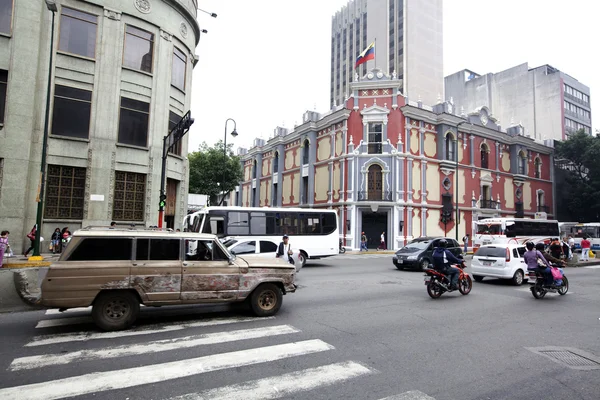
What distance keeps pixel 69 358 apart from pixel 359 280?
10.2m

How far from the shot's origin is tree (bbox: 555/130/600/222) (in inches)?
1724

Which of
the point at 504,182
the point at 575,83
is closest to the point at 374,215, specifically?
Result: the point at 504,182

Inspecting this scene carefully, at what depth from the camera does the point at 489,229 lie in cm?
3122

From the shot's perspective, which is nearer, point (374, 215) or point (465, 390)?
point (465, 390)

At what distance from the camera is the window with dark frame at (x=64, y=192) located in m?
18.0

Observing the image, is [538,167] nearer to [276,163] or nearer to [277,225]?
[276,163]

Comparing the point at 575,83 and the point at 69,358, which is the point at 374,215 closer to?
the point at 69,358

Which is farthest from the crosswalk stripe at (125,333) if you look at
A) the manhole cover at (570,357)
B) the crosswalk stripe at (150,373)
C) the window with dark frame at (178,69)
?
the window with dark frame at (178,69)

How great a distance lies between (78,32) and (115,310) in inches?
725

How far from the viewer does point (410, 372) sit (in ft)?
15.7

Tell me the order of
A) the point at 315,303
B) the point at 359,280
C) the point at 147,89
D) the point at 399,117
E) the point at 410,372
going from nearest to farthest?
the point at 410,372
the point at 315,303
the point at 359,280
the point at 147,89
the point at 399,117

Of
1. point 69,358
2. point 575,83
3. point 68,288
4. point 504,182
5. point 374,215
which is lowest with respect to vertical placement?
point 69,358

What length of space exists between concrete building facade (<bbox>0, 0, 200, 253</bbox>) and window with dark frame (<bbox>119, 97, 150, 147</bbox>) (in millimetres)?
53

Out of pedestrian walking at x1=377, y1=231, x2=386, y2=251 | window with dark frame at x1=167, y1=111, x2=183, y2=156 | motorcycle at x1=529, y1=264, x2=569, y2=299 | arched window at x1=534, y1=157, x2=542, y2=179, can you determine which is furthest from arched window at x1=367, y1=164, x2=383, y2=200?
arched window at x1=534, y1=157, x2=542, y2=179
